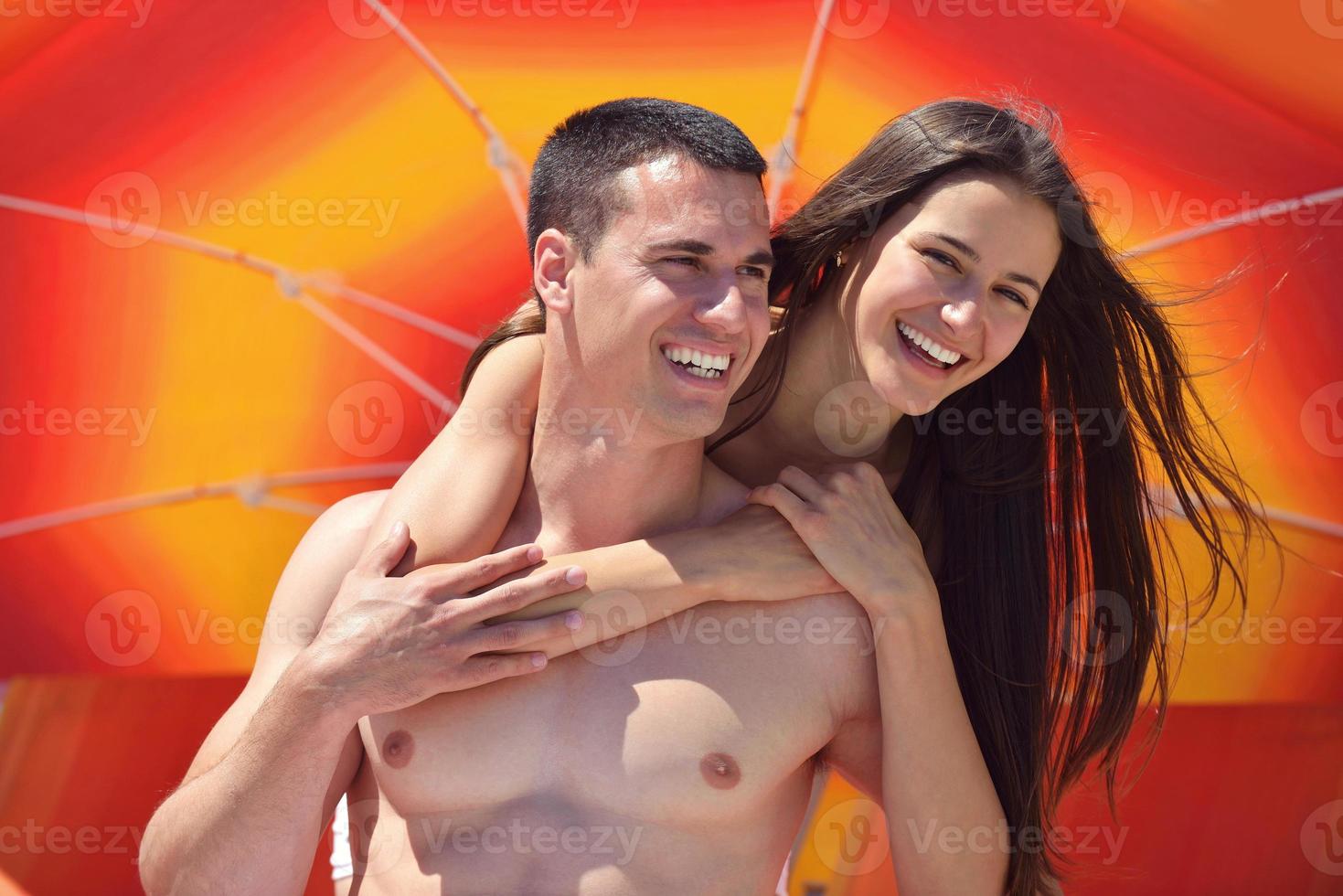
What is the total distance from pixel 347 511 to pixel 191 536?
845mm

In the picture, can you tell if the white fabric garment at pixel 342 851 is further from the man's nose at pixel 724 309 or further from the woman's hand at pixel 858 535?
the man's nose at pixel 724 309

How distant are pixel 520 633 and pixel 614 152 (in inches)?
39.9

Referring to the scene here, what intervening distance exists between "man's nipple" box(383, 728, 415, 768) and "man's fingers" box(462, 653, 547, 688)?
23cm

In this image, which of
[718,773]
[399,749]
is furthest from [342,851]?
[718,773]

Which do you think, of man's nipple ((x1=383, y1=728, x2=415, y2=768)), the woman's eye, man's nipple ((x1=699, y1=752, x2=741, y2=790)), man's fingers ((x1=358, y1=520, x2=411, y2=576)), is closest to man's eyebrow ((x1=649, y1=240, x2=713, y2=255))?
the woman's eye

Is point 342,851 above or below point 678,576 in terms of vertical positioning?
below

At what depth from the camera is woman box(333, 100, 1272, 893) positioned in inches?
101

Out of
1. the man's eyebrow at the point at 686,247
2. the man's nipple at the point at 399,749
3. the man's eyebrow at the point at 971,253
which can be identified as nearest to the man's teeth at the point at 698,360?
the man's eyebrow at the point at 686,247

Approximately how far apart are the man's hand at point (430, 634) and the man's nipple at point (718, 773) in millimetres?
388

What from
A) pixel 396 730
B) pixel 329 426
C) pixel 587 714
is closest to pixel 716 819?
pixel 587 714

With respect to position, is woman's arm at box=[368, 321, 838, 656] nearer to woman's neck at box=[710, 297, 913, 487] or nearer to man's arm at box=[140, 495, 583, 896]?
man's arm at box=[140, 495, 583, 896]

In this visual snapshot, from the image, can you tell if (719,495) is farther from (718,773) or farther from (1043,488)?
(1043,488)

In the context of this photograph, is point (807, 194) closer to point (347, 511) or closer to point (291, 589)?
point (347, 511)

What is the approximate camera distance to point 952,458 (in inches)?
119
